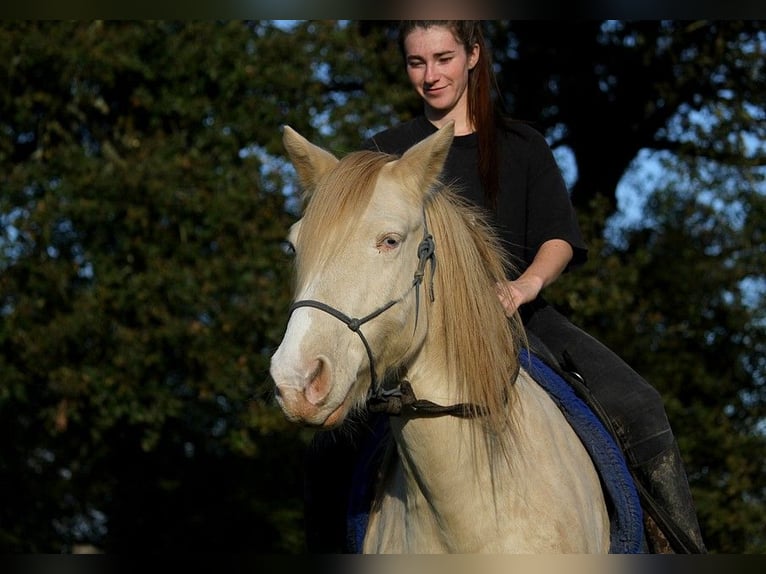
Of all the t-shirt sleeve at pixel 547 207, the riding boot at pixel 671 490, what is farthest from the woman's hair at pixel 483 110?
the riding boot at pixel 671 490

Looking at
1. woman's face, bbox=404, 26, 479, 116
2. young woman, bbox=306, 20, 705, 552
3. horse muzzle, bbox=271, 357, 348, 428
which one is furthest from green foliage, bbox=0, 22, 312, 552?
horse muzzle, bbox=271, 357, 348, 428

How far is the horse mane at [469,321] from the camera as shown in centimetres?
308

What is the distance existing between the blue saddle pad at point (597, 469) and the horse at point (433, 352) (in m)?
0.10

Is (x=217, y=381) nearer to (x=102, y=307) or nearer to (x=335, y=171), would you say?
(x=102, y=307)

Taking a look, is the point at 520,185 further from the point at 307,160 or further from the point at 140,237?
the point at 140,237

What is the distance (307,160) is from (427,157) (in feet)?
1.40

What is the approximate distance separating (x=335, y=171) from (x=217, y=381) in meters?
6.54

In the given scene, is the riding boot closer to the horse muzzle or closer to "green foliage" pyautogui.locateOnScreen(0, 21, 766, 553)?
the horse muzzle

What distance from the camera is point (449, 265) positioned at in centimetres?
310

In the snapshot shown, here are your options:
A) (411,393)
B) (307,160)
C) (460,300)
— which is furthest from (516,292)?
(307,160)

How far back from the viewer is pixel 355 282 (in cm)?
282

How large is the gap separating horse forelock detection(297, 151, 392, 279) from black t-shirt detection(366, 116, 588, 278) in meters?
0.84

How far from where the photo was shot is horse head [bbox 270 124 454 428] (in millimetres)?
2656

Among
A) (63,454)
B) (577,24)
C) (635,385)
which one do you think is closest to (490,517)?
(635,385)
